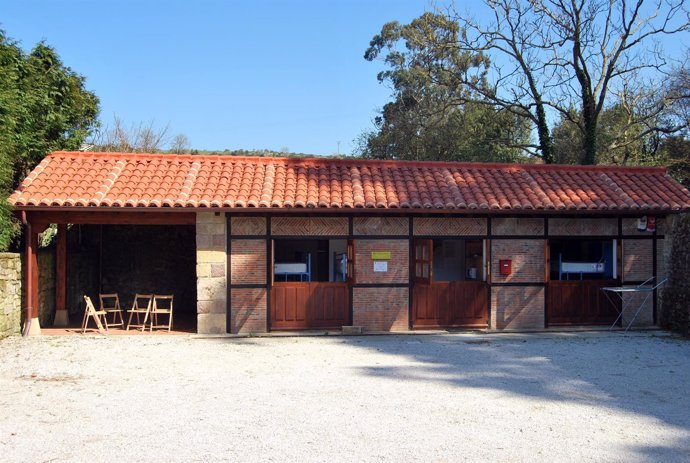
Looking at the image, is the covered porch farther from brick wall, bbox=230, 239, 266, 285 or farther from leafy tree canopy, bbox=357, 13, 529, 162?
leafy tree canopy, bbox=357, 13, 529, 162

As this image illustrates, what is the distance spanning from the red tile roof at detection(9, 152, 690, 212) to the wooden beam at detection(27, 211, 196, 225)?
1.27 feet

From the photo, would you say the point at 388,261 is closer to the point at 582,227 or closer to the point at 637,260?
the point at 582,227

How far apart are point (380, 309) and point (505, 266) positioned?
2620mm

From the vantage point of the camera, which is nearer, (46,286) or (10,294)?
(10,294)

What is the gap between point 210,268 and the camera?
11375 millimetres

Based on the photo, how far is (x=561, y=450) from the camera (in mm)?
5141

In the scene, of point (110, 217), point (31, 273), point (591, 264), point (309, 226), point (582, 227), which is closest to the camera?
point (31, 273)

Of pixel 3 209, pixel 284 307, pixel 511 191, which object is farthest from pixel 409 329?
pixel 3 209

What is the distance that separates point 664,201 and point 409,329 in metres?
5.88

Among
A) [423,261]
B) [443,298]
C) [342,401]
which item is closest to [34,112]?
[423,261]

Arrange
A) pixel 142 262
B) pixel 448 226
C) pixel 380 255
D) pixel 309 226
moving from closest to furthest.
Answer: pixel 309 226, pixel 380 255, pixel 448 226, pixel 142 262

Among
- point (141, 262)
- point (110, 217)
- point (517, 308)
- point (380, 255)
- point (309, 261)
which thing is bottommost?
point (517, 308)

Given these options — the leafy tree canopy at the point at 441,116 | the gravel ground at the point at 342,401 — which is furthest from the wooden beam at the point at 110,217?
the leafy tree canopy at the point at 441,116

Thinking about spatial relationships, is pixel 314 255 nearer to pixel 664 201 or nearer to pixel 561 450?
pixel 664 201
